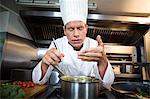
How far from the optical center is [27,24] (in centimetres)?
196

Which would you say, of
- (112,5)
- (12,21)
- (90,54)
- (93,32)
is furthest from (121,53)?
(90,54)

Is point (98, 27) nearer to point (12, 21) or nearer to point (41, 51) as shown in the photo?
point (41, 51)

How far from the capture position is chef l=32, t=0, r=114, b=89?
0.84 m

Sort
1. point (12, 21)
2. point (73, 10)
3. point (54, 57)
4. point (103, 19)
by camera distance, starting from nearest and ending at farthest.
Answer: point (54, 57) < point (73, 10) < point (12, 21) < point (103, 19)

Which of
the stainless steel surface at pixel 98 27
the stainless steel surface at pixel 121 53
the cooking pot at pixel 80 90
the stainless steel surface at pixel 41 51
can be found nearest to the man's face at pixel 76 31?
the cooking pot at pixel 80 90

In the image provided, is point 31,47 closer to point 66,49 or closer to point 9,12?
point 9,12

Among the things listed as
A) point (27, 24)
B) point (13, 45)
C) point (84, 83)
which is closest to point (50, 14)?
point (27, 24)

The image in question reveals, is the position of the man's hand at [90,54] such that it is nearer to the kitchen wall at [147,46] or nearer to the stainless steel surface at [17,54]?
the stainless steel surface at [17,54]

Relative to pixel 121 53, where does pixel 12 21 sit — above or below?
above

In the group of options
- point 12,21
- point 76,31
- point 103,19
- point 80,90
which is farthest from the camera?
point 103,19

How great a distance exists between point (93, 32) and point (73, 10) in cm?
97

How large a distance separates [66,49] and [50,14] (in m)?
0.54

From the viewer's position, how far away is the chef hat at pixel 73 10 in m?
1.12

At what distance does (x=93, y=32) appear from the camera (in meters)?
2.09
